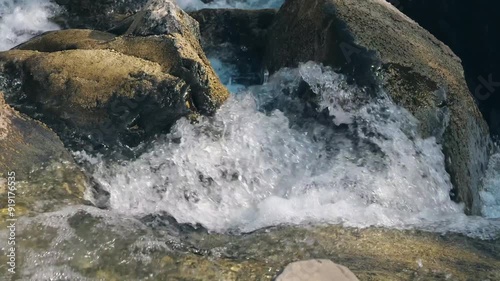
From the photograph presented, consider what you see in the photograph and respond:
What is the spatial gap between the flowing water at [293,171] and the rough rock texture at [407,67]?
132mm

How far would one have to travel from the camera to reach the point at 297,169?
15.7 feet

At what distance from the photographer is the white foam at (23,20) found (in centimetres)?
711

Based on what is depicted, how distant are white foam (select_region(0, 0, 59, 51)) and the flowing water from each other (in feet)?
10.1

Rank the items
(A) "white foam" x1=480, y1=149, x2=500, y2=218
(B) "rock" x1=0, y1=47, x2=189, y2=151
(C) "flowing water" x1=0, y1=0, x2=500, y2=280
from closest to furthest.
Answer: (C) "flowing water" x1=0, y1=0, x2=500, y2=280 < (B) "rock" x1=0, y1=47, x2=189, y2=151 < (A) "white foam" x1=480, y1=149, x2=500, y2=218

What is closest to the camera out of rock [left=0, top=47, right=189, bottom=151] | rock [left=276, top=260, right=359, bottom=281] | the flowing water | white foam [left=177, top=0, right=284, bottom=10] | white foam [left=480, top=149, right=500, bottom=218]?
rock [left=276, top=260, right=359, bottom=281]

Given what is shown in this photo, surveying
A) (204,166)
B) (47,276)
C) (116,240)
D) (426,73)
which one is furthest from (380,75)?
(47,276)

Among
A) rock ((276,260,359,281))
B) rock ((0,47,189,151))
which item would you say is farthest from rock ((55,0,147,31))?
rock ((276,260,359,281))

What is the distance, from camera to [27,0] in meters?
7.73

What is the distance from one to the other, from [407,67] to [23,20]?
486cm

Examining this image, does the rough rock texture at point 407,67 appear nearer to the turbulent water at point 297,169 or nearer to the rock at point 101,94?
the turbulent water at point 297,169

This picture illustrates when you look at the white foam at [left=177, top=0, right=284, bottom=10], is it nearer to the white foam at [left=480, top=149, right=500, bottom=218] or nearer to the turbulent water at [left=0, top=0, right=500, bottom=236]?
the turbulent water at [left=0, top=0, right=500, bottom=236]

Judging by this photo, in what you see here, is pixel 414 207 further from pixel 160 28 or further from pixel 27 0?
pixel 27 0

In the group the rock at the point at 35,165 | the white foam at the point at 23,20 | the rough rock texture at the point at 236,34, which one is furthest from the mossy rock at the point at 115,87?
the white foam at the point at 23,20

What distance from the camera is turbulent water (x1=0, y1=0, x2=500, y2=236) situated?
4.16 metres
